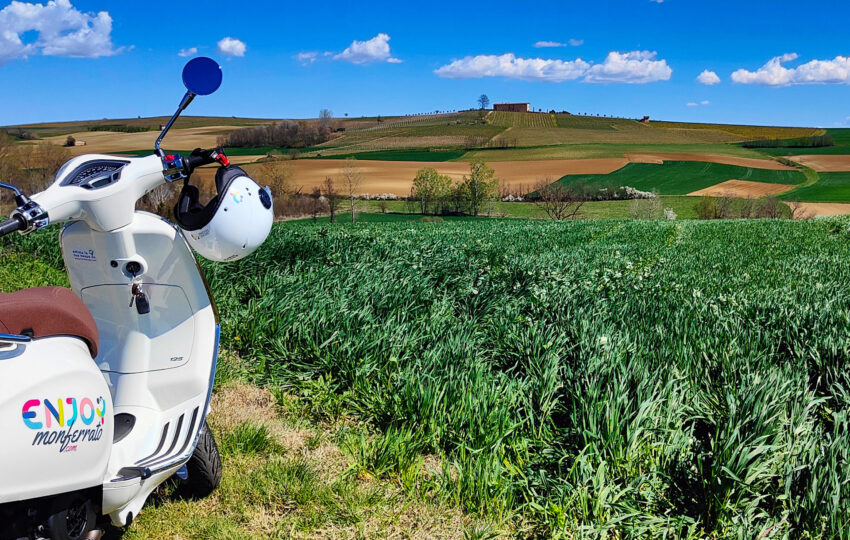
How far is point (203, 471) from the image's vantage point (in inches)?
108

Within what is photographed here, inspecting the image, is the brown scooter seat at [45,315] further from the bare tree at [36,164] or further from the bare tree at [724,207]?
the bare tree at [724,207]

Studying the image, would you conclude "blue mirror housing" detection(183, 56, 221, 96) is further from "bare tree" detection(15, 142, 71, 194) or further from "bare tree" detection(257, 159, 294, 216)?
"bare tree" detection(257, 159, 294, 216)

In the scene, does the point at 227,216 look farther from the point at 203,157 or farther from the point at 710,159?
the point at 710,159

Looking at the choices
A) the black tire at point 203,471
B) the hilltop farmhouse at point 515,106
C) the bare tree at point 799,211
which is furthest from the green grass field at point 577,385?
the hilltop farmhouse at point 515,106

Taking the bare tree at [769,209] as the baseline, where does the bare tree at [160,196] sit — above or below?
above

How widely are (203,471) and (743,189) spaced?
204 feet

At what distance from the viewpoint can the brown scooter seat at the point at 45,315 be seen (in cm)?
184

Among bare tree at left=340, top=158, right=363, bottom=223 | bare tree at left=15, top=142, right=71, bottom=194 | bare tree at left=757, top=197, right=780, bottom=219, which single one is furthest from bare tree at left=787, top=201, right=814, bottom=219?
bare tree at left=15, top=142, right=71, bottom=194

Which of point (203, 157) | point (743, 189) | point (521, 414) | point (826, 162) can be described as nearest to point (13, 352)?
point (203, 157)

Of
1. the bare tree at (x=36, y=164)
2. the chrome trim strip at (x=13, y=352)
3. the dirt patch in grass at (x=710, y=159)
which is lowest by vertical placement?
the chrome trim strip at (x=13, y=352)

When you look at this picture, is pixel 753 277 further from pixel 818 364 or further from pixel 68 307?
pixel 68 307

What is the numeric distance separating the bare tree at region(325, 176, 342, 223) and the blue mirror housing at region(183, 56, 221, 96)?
42.1 m

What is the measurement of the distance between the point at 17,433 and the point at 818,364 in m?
4.62

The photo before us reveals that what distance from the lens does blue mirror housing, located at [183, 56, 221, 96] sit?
7.70 feet
